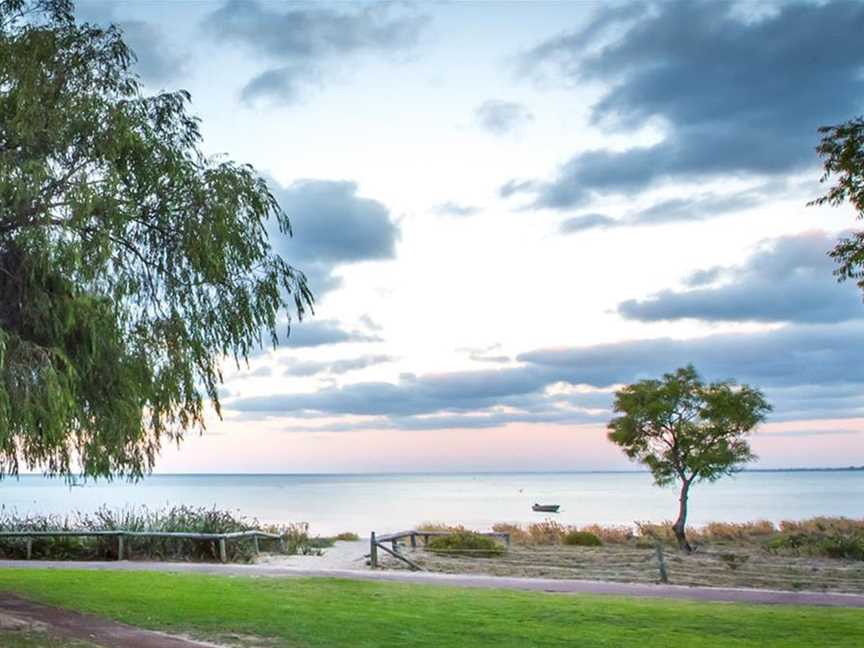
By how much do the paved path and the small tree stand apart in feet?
49.5

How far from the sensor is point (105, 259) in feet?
39.8

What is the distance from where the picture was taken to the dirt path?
13070 millimetres

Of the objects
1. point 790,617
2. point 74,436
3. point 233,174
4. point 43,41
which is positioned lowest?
point 790,617

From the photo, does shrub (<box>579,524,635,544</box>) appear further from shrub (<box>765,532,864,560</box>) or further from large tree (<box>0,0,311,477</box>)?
large tree (<box>0,0,311,477</box>)

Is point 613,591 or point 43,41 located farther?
point 613,591

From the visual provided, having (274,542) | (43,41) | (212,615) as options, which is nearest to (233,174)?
(43,41)

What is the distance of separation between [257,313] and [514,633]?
6.43 metres

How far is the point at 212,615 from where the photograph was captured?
15.5m

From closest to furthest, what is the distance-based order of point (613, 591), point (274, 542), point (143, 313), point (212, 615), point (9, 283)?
point (9, 283) < point (143, 313) < point (212, 615) < point (613, 591) < point (274, 542)

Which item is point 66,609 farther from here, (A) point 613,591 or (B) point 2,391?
(A) point 613,591

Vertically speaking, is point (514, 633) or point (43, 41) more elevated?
point (43, 41)

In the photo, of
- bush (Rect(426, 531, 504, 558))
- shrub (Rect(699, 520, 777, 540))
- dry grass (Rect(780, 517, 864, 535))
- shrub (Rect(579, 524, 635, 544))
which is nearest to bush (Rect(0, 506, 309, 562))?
bush (Rect(426, 531, 504, 558))

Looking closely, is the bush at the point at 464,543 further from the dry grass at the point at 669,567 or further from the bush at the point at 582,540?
the bush at the point at 582,540

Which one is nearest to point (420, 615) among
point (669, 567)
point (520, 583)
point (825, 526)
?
point (520, 583)
